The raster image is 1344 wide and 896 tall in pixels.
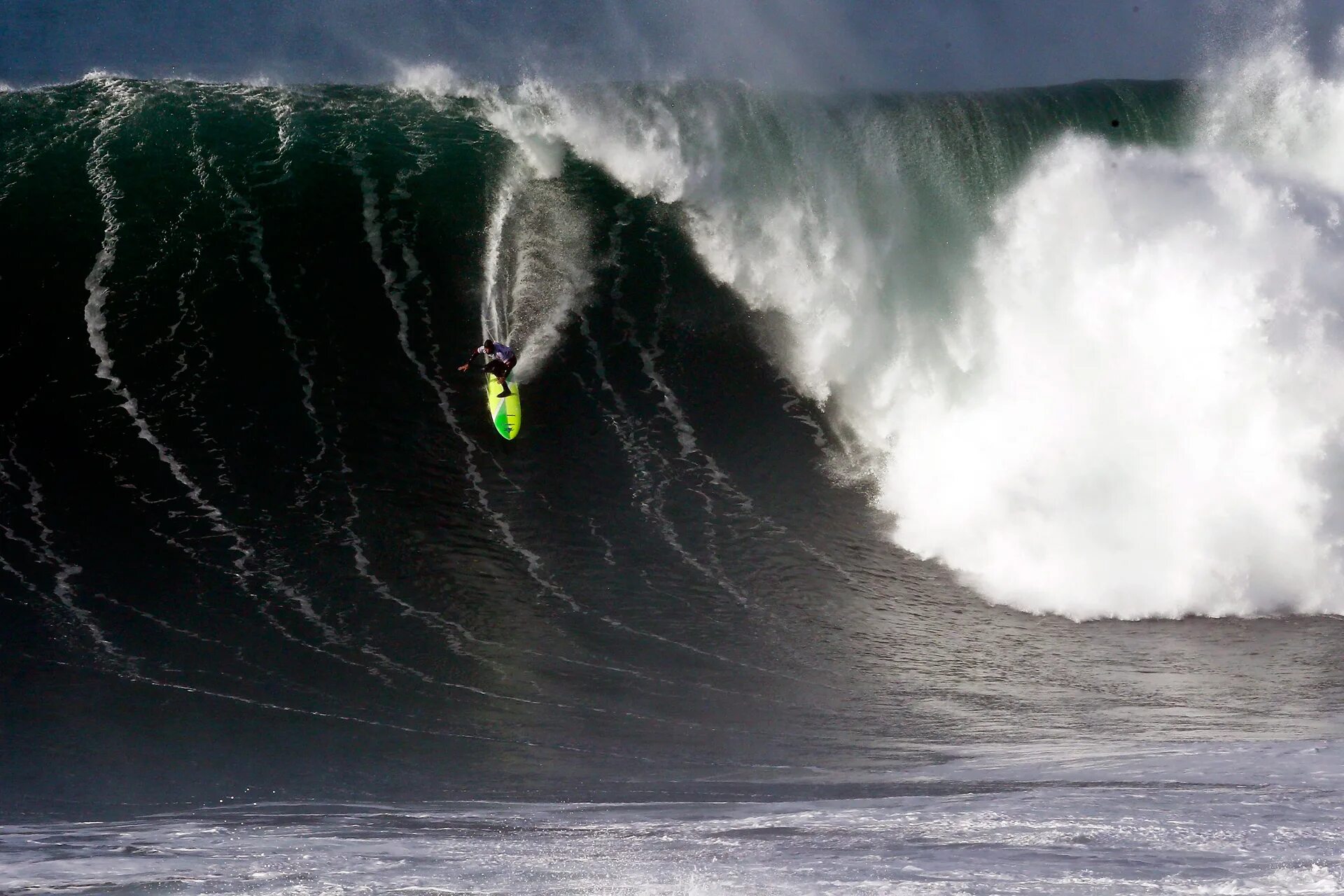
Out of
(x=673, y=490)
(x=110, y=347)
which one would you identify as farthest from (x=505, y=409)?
(x=110, y=347)

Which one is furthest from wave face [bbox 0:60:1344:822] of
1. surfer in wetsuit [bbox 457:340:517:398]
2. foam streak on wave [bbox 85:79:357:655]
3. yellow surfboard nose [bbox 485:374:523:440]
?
surfer in wetsuit [bbox 457:340:517:398]

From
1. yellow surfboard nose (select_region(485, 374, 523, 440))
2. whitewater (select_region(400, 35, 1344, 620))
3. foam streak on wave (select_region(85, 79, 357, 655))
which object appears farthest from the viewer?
yellow surfboard nose (select_region(485, 374, 523, 440))

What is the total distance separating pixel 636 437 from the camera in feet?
36.7

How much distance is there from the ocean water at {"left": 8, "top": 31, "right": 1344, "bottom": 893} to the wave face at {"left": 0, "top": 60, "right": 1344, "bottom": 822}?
0.05 metres

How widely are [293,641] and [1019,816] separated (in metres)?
4.99

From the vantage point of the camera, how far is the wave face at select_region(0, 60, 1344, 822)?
769 cm

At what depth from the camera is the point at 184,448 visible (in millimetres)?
10328

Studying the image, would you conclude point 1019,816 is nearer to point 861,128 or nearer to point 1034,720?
point 1034,720

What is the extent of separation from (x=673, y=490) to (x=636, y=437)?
0.83 m

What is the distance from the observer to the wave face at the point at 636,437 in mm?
7688

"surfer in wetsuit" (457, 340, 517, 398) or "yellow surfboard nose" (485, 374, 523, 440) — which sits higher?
"surfer in wetsuit" (457, 340, 517, 398)

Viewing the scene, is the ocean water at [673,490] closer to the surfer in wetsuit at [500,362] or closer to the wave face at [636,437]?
the wave face at [636,437]

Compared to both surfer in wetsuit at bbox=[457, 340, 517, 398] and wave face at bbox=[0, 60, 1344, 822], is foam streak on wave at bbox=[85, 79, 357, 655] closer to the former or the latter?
wave face at bbox=[0, 60, 1344, 822]

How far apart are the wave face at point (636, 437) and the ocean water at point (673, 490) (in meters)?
0.05
